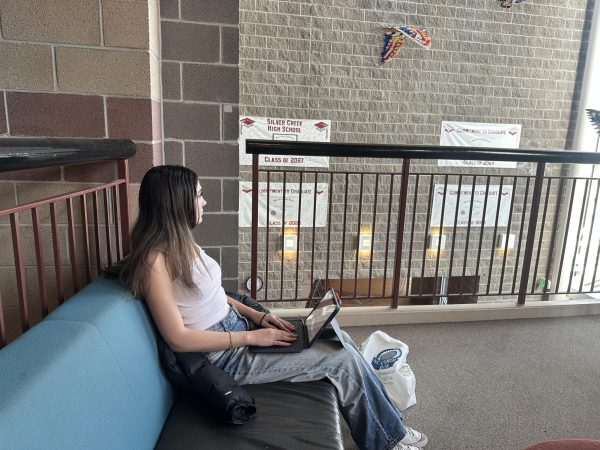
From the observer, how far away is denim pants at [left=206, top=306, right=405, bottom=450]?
4.22 ft

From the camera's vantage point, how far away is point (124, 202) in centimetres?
162

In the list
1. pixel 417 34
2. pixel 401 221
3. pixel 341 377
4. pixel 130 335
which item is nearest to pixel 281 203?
pixel 417 34

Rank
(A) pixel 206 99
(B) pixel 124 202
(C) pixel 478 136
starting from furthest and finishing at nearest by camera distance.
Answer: (C) pixel 478 136
(A) pixel 206 99
(B) pixel 124 202

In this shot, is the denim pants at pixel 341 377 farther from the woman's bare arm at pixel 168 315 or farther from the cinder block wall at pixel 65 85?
the cinder block wall at pixel 65 85

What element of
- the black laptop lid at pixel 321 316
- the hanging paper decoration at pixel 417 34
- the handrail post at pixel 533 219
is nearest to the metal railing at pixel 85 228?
the black laptop lid at pixel 321 316

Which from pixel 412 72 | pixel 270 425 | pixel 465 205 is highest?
pixel 412 72

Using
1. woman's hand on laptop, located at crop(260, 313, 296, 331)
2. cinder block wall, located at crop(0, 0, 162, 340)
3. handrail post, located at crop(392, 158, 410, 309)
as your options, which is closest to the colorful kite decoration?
handrail post, located at crop(392, 158, 410, 309)

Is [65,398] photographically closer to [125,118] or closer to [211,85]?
[125,118]

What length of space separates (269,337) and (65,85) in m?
1.16

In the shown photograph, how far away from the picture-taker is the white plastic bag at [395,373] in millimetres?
1682

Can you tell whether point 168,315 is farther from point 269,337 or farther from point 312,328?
point 312,328

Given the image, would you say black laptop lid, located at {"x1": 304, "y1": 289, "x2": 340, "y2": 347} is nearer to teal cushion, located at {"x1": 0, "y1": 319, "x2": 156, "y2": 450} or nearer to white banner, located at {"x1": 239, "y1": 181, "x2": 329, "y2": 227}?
teal cushion, located at {"x1": 0, "y1": 319, "x2": 156, "y2": 450}

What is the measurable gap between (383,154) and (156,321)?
1419 mm

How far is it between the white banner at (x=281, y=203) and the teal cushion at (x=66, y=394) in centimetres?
447
